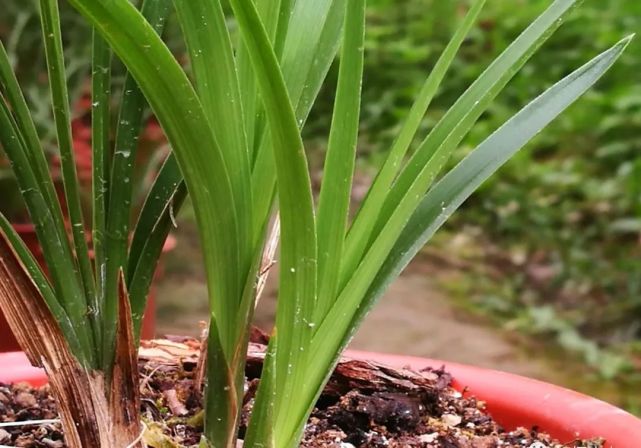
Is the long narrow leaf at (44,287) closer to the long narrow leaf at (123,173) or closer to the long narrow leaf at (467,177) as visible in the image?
the long narrow leaf at (123,173)

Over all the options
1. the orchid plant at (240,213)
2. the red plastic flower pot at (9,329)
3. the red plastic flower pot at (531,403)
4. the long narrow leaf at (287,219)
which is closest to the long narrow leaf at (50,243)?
the orchid plant at (240,213)

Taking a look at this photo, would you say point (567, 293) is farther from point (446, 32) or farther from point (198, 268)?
point (446, 32)

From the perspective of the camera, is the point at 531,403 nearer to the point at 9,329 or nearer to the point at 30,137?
the point at 30,137

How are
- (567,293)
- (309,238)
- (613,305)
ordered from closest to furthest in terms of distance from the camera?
(309,238)
(613,305)
(567,293)

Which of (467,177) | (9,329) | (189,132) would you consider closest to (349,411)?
(467,177)

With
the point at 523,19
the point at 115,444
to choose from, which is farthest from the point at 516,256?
the point at 115,444
